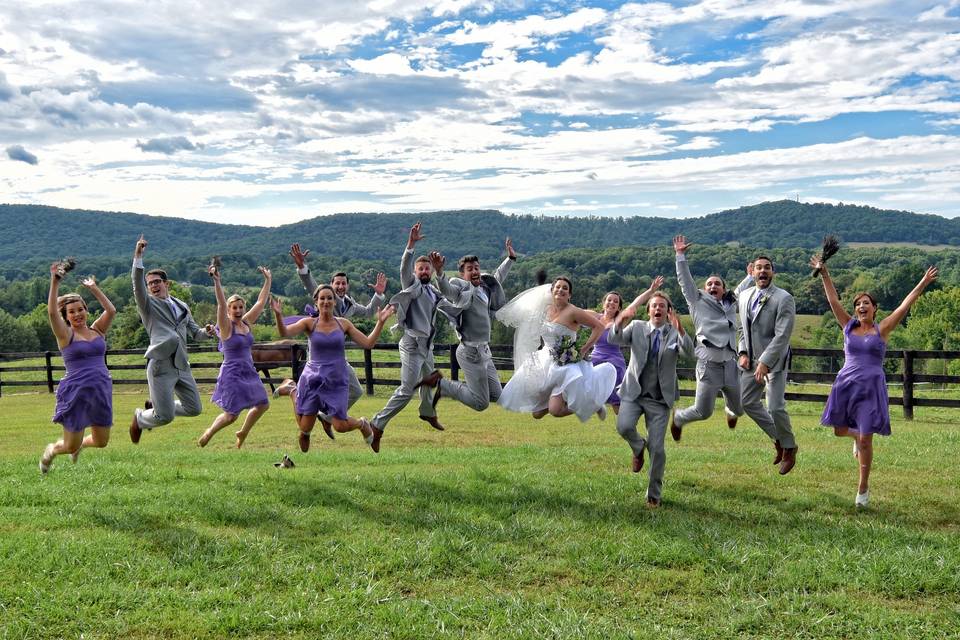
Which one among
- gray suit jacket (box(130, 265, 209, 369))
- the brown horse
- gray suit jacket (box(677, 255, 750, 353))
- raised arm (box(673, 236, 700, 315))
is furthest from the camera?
the brown horse

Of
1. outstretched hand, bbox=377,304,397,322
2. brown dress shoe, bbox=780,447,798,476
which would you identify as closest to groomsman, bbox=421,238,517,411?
outstretched hand, bbox=377,304,397,322

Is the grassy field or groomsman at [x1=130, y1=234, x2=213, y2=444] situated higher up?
groomsman at [x1=130, y1=234, x2=213, y2=444]

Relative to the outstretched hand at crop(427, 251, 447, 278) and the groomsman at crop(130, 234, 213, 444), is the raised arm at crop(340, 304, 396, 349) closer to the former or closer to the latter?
the outstretched hand at crop(427, 251, 447, 278)

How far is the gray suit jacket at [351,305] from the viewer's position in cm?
1187

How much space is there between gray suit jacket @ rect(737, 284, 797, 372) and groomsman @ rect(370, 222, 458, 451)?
410 cm

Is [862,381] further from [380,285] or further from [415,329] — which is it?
[380,285]

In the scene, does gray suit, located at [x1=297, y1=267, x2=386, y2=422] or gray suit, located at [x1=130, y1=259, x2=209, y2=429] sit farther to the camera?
gray suit, located at [x1=297, y1=267, x2=386, y2=422]

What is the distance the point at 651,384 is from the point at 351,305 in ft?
15.7

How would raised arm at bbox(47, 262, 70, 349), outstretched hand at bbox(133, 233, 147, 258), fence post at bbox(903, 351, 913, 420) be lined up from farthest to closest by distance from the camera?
fence post at bbox(903, 351, 913, 420), outstretched hand at bbox(133, 233, 147, 258), raised arm at bbox(47, 262, 70, 349)

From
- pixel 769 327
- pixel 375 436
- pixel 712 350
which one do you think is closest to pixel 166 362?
pixel 375 436

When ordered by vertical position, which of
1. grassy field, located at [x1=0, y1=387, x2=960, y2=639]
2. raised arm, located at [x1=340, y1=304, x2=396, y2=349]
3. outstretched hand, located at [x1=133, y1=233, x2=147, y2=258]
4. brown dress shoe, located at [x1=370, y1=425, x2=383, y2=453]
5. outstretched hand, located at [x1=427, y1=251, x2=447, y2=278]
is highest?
outstretched hand, located at [x1=133, y1=233, x2=147, y2=258]

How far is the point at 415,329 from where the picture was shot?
11602 millimetres

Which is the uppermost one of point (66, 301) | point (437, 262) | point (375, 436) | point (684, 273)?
point (437, 262)

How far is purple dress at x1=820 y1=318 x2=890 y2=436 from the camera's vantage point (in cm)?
952
